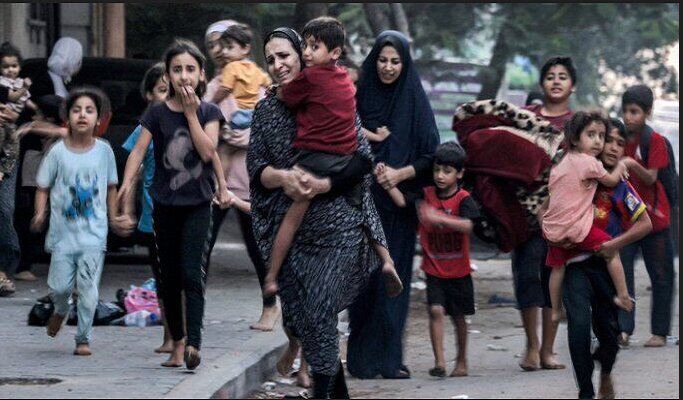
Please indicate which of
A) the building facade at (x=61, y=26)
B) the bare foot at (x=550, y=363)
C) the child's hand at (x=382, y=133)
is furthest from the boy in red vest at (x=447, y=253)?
the building facade at (x=61, y=26)

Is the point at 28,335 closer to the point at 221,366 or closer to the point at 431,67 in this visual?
the point at 221,366

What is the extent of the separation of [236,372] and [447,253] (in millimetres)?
1717

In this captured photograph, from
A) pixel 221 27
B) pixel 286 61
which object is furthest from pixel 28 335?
pixel 286 61

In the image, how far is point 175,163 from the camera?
8.73m

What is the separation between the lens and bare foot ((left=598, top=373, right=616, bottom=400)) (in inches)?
334

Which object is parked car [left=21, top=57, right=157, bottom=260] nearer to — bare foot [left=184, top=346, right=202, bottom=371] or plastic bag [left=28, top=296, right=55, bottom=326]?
plastic bag [left=28, top=296, right=55, bottom=326]

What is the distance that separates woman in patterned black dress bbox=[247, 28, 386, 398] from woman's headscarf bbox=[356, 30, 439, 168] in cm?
163

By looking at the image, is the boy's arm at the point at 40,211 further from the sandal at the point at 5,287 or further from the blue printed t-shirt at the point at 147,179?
the sandal at the point at 5,287

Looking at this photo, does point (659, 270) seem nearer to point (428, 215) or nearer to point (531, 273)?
point (531, 273)

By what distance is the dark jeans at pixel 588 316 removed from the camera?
8180mm

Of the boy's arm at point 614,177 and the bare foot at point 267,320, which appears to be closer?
the boy's arm at point 614,177

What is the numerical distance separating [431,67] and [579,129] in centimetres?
1840

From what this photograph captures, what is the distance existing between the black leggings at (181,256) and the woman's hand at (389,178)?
3.79ft

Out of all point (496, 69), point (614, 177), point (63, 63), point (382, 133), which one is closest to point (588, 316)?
point (614, 177)
